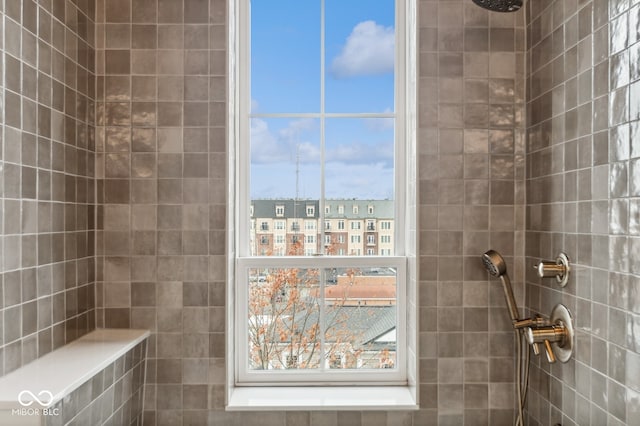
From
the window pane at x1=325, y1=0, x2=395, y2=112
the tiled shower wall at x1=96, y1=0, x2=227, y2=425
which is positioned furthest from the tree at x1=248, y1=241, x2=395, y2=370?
the window pane at x1=325, y1=0, x2=395, y2=112

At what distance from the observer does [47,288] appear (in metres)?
1.54

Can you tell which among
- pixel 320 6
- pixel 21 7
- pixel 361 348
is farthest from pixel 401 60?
pixel 21 7

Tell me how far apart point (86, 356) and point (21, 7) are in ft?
3.67

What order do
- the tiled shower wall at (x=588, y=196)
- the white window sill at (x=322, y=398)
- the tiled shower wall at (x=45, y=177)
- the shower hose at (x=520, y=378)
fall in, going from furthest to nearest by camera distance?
the white window sill at (x=322, y=398) < the shower hose at (x=520, y=378) < the tiled shower wall at (x=45, y=177) < the tiled shower wall at (x=588, y=196)

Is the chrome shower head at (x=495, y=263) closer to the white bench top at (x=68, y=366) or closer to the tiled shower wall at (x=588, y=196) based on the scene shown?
the tiled shower wall at (x=588, y=196)

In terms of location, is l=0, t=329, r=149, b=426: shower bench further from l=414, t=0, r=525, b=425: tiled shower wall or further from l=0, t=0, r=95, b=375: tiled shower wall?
l=414, t=0, r=525, b=425: tiled shower wall

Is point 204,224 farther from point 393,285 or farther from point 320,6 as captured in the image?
point 320,6

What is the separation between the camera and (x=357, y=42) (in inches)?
81.4

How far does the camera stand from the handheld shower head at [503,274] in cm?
174

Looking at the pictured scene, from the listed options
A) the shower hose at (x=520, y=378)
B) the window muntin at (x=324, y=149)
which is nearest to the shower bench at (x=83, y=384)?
the window muntin at (x=324, y=149)

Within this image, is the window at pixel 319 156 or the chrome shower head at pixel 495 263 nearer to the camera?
the chrome shower head at pixel 495 263

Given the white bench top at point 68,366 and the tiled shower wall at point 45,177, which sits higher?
the tiled shower wall at point 45,177

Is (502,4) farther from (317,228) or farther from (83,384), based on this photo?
(83,384)

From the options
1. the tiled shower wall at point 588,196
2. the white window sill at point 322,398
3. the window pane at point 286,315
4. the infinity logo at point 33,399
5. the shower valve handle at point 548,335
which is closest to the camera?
the infinity logo at point 33,399
